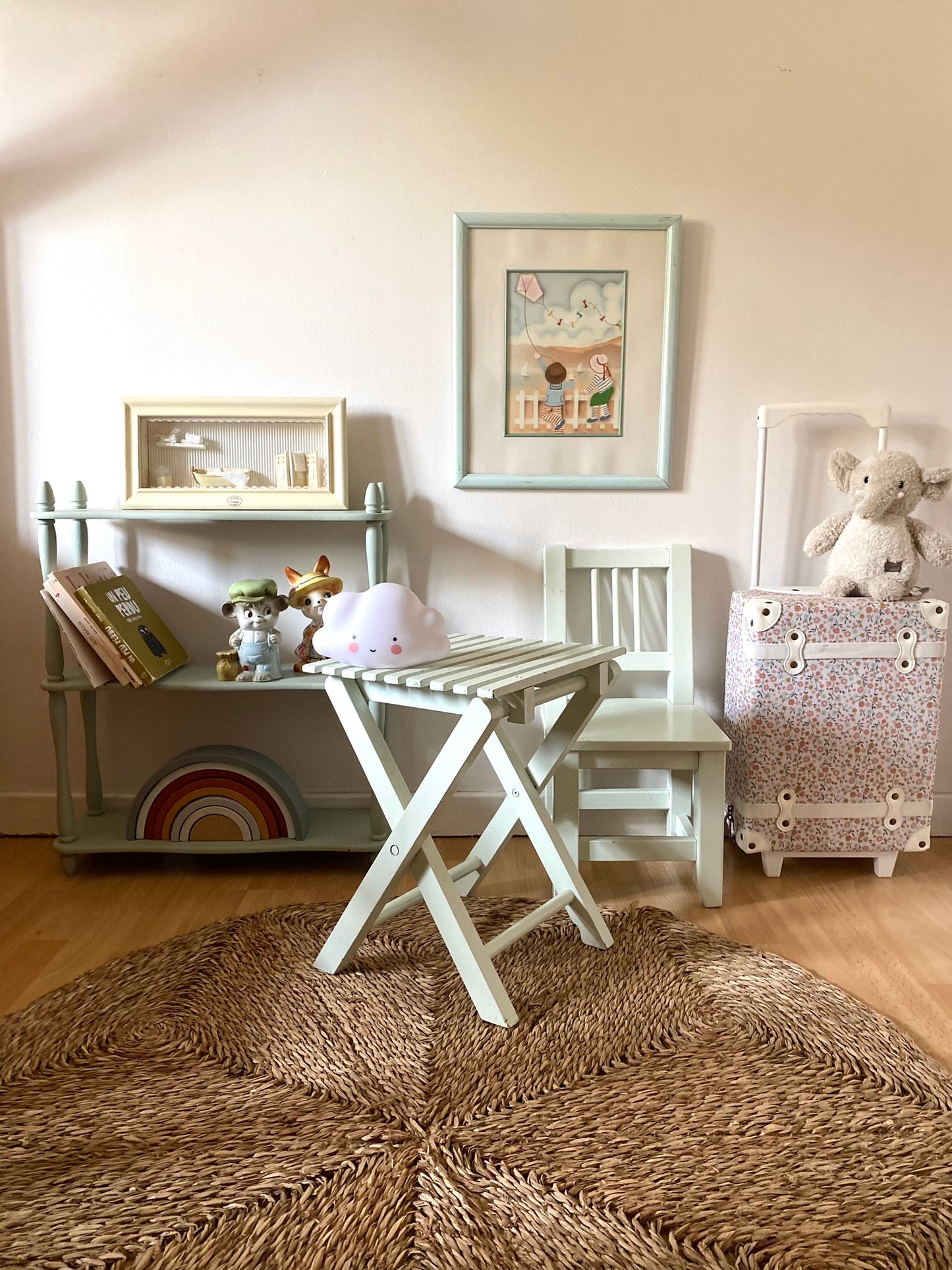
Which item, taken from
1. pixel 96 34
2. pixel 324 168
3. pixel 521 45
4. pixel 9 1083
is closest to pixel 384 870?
pixel 9 1083

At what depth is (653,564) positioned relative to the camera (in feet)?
7.68

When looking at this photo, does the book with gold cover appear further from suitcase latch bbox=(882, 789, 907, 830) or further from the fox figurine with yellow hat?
suitcase latch bbox=(882, 789, 907, 830)

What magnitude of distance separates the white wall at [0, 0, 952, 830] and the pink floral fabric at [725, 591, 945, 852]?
0.36 m

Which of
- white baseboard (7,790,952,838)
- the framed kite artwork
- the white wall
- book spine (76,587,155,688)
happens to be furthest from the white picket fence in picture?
book spine (76,587,155,688)

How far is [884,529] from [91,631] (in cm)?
180

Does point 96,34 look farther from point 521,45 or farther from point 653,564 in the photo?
point 653,564

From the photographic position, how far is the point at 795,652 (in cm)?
213

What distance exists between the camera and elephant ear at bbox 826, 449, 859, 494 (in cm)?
221

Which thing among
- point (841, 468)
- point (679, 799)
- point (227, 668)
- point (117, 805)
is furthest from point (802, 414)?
point (117, 805)

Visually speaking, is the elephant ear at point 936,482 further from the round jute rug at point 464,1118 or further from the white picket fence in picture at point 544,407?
the round jute rug at point 464,1118

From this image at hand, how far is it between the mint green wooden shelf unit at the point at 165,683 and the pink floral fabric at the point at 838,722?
871 mm

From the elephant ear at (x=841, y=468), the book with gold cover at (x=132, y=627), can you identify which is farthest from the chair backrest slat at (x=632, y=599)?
the book with gold cover at (x=132, y=627)

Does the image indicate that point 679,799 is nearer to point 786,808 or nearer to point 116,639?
point 786,808

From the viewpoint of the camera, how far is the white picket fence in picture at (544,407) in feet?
7.64
